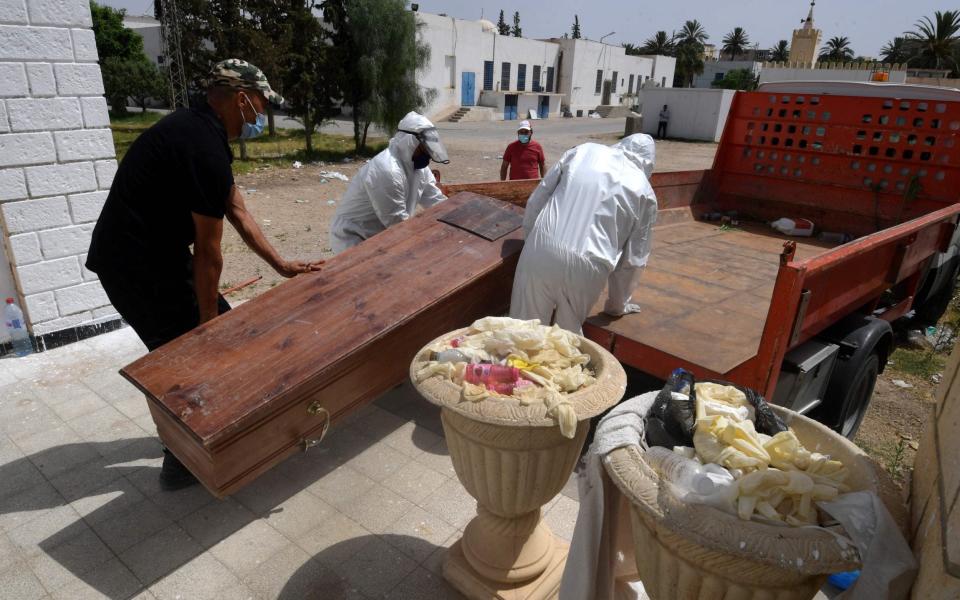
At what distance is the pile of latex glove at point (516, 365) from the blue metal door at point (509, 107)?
34.6 meters

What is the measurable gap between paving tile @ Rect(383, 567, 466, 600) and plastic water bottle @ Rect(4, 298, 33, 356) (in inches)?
139

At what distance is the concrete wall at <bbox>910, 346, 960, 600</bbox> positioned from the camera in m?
1.16

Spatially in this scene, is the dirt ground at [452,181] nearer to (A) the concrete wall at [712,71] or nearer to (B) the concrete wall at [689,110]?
(B) the concrete wall at [689,110]

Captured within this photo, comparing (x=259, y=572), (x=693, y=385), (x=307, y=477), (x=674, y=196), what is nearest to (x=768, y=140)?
(x=674, y=196)

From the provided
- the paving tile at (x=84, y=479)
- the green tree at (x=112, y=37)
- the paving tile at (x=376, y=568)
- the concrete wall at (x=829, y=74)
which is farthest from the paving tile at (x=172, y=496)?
the green tree at (x=112, y=37)

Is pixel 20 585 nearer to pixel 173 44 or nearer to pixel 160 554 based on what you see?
pixel 160 554

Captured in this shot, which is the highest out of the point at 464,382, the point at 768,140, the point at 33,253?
the point at 768,140

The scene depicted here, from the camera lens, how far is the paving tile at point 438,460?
3189mm

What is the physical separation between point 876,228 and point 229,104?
570 centimetres

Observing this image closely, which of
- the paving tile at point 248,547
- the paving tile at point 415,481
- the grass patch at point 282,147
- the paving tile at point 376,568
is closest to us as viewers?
the paving tile at point 376,568

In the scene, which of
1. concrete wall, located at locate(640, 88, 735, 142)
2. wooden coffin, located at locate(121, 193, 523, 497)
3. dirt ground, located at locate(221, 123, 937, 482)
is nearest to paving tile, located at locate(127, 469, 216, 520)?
wooden coffin, located at locate(121, 193, 523, 497)

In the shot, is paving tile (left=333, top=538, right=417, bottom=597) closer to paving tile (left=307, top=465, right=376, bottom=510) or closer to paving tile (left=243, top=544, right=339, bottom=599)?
paving tile (left=243, top=544, right=339, bottom=599)

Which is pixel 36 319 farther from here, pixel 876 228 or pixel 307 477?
pixel 876 228

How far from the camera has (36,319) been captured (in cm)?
425
